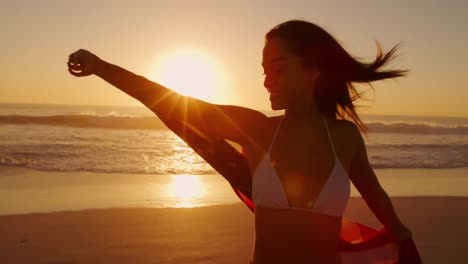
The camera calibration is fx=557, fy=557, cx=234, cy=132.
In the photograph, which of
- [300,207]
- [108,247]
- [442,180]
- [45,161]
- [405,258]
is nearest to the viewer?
[300,207]

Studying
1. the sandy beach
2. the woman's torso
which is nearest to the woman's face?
the woman's torso

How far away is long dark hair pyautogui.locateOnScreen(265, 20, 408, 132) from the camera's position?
7.54ft

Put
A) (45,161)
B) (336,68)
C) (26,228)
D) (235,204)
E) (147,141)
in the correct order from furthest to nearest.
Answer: (147,141), (45,161), (235,204), (26,228), (336,68)

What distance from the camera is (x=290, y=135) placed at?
7.79 feet

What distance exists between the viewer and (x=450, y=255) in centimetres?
760

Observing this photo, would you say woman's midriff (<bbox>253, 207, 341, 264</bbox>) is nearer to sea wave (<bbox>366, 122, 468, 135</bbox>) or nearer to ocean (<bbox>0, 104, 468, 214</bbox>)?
ocean (<bbox>0, 104, 468, 214</bbox>)

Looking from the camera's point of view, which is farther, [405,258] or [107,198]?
[107,198]

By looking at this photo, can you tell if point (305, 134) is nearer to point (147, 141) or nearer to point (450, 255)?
point (450, 255)

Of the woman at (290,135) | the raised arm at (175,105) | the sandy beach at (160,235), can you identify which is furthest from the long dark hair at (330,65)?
the sandy beach at (160,235)

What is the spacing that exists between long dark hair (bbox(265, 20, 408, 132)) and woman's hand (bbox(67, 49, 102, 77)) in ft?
2.39

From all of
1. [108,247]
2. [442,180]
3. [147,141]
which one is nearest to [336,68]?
[108,247]

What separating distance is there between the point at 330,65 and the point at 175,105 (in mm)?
709

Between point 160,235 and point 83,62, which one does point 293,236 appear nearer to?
point 83,62

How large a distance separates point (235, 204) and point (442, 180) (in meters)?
7.39
